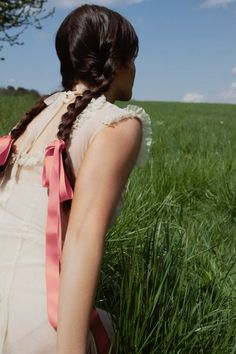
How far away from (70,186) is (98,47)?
0.37 metres

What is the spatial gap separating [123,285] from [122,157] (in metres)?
0.58

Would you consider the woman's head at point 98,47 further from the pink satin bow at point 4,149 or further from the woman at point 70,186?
the pink satin bow at point 4,149

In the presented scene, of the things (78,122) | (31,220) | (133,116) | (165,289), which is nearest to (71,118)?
(78,122)

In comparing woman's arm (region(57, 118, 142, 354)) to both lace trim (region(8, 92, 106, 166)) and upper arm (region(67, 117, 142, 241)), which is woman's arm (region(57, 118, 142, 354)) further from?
lace trim (region(8, 92, 106, 166))

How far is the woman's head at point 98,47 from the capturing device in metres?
1.81

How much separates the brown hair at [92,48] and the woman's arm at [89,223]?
0.15m

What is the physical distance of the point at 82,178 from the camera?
164cm

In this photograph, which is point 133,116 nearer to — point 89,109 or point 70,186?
point 89,109

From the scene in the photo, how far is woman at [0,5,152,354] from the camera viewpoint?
1600 millimetres

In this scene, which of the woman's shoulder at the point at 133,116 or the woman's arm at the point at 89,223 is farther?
the woman's shoulder at the point at 133,116

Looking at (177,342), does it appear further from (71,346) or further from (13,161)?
(13,161)

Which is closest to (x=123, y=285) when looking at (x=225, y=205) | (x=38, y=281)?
(x=38, y=281)

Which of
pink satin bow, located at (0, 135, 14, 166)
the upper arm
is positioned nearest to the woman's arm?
the upper arm

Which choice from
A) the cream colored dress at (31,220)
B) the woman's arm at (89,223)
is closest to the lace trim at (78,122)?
the cream colored dress at (31,220)
